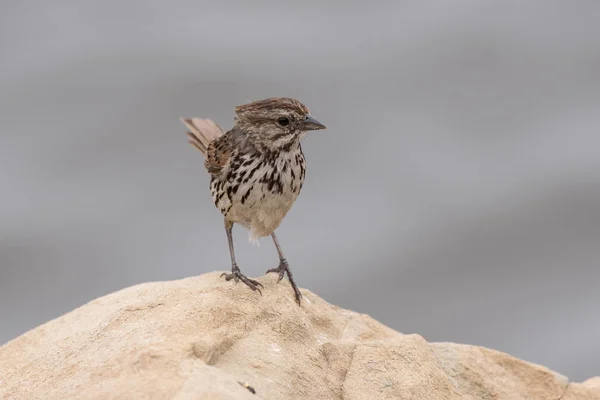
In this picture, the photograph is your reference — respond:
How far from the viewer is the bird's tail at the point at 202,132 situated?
306 inches

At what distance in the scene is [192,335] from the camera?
4.75 m

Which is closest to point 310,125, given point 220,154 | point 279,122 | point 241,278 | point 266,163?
point 279,122

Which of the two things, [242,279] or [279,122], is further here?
[279,122]

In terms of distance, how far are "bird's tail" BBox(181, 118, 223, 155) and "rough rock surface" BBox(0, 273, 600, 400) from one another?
1.89 meters

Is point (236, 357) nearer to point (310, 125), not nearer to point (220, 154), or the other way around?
point (310, 125)

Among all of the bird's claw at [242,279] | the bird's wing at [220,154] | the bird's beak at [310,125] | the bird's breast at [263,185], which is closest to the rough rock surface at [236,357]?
the bird's claw at [242,279]

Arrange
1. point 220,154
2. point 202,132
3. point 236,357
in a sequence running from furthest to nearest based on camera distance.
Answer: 1. point 202,132
2. point 220,154
3. point 236,357

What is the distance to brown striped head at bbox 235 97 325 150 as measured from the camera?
6.34 m

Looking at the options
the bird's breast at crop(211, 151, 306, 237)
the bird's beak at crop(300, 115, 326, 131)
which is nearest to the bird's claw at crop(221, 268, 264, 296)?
the bird's breast at crop(211, 151, 306, 237)

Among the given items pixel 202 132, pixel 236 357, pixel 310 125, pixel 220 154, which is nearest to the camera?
pixel 236 357

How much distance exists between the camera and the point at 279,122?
6.38 meters

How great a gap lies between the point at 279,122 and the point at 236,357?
2.04 meters

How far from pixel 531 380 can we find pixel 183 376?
2607 mm

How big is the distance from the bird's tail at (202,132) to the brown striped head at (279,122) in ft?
4.22
